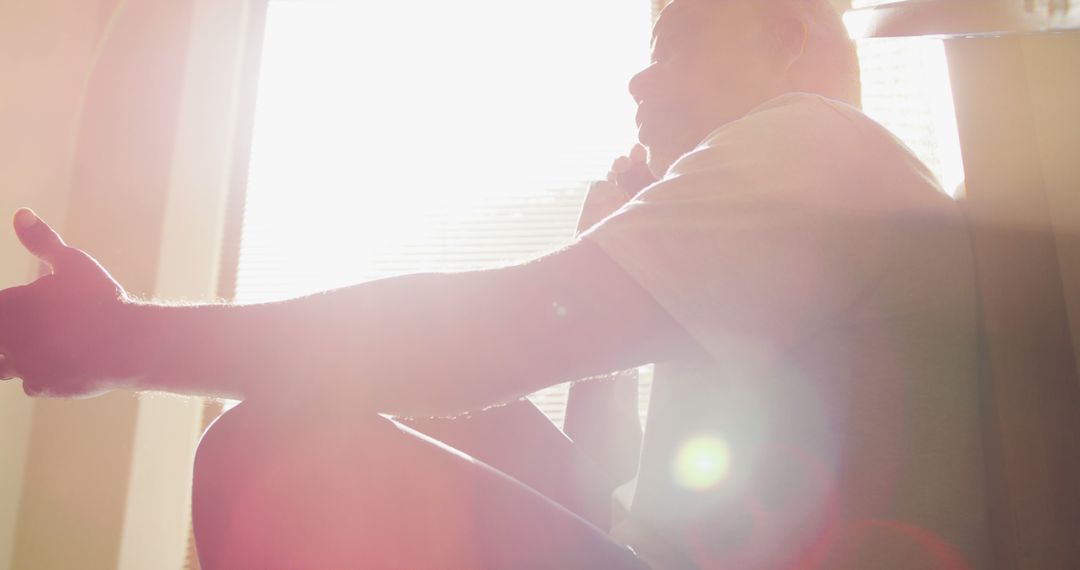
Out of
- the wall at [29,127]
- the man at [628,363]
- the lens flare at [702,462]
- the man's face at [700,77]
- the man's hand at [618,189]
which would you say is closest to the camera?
the man at [628,363]

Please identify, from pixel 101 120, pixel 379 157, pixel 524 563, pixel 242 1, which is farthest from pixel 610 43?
pixel 524 563

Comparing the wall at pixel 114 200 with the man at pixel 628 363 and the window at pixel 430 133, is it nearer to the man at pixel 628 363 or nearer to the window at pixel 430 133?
the window at pixel 430 133

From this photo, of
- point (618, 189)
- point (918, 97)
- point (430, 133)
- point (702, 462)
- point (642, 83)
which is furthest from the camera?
point (430, 133)

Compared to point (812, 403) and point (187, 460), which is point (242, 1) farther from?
point (812, 403)

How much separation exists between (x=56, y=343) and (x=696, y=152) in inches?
19.8

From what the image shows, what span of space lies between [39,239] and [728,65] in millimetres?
759

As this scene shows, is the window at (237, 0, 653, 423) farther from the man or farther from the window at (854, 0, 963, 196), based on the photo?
the man

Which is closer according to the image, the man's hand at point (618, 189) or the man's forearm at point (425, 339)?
→ the man's forearm at point (425, 339)

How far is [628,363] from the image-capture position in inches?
18.8

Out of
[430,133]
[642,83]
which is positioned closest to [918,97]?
[642,83]

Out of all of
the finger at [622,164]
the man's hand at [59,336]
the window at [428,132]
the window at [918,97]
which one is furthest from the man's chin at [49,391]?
the window at [428,132]

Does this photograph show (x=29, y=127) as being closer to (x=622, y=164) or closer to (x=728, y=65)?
(x=622, y=164)

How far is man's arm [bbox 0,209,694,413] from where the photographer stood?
1.52ft

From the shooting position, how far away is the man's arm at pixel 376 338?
1.52ft
